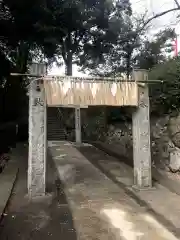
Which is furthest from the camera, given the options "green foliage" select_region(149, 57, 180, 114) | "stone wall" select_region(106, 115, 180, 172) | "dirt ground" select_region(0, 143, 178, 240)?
"green foliage" select_region(149, 57, 180, 114)

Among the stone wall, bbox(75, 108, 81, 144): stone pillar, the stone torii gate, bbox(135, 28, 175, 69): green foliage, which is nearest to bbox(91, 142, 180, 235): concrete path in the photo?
the stone torii gate

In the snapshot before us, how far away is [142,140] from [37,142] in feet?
9.12

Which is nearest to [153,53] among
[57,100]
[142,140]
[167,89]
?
[167,89]

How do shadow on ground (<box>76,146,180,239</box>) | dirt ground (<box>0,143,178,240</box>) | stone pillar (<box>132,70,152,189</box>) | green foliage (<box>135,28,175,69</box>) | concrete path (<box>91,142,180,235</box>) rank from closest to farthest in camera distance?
dirt ground (<box>0,143,178,240</box>)
shadow on ground (<box>76,146,180,239</box>)
concrete path (<box>91,142,180,235</box>)
stone pillar (<box>132,70,152,189</box>)
green foliage (<box>135,28,175,69</box>)

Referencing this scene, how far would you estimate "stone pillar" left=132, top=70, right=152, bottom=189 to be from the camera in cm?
773

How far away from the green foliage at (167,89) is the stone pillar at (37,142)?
4680 mm

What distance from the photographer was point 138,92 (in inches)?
306

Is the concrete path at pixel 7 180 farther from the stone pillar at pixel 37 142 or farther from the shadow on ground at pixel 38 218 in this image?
the stone pillar at pixel 37 142

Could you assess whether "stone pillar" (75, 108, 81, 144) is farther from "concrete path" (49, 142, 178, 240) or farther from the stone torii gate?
the stone torii gate

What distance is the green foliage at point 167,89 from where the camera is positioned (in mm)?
9602

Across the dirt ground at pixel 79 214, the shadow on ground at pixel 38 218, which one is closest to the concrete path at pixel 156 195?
the dirt ground at pixel 79 214

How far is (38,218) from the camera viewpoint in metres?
5.62

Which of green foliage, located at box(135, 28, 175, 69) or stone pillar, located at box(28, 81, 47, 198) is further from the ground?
green foliage, located at box(135, 28, 175, 69)

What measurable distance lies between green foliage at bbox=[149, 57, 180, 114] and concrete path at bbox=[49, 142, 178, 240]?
3.28 m
